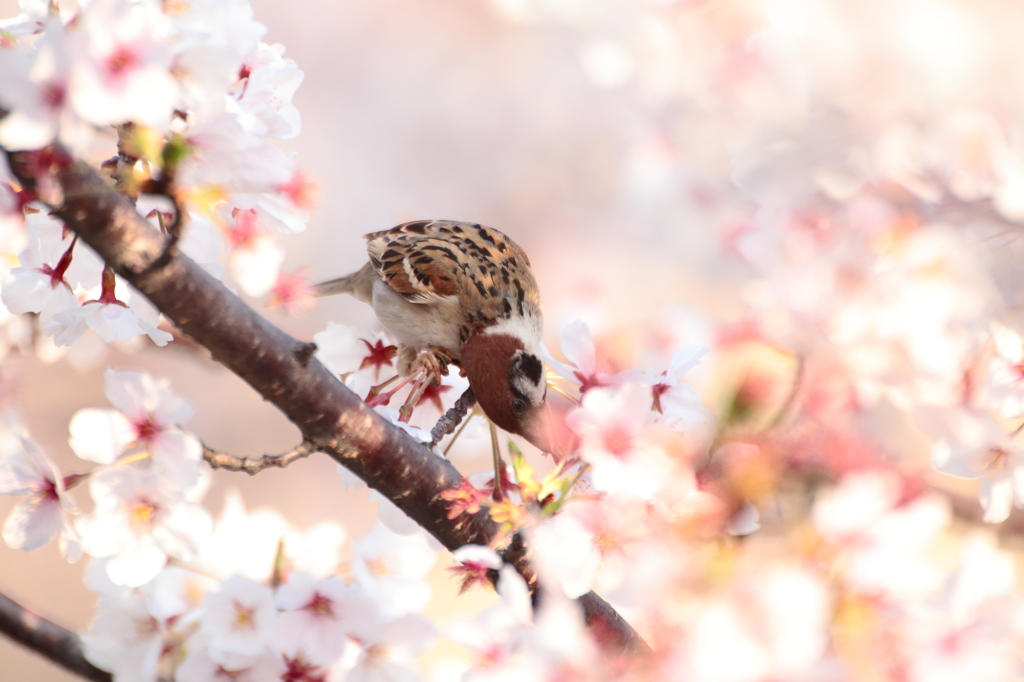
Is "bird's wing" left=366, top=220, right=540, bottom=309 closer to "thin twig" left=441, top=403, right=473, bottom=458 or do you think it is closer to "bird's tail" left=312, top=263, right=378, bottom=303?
"bird's tail" left=312, top=263, right=378, bottom=303

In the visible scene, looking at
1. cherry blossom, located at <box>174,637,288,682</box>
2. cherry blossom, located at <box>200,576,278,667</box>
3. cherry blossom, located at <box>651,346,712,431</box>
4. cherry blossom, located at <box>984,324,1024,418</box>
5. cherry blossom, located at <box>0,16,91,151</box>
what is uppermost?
cherry blossom, located at <box>984,324,1024,418</box>

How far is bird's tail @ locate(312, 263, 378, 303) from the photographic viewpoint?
6.35ft

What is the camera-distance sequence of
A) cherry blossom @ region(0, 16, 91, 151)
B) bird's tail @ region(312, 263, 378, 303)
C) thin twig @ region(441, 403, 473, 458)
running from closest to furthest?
cherry blossom @ region(0, 16, 91, 151), thin twig @ region(441, 403, 473, 458), bird's tail @ region(312, 263, 378, 303)

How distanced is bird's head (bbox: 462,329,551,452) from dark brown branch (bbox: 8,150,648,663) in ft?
0.92

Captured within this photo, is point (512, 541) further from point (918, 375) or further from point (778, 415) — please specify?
point (918, 375)

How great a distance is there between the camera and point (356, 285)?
2.01m

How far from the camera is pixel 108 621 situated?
81cm

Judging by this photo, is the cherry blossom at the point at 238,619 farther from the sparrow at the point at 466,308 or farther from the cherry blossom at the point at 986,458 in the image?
the cherry blossom at the point at 986,458

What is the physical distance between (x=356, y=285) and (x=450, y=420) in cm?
115

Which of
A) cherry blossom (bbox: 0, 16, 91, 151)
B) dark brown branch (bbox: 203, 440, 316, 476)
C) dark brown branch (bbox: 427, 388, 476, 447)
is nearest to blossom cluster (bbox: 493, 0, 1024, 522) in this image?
dark brown branch (bbox: 427, 388, 476, 447)

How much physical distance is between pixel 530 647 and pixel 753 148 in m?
1.14

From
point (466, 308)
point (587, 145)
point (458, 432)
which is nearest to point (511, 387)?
point (458, 432)

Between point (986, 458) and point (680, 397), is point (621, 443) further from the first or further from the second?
point (986, 458)

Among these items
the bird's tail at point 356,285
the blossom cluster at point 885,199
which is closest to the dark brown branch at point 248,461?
the blossom cluster at point 885,199
